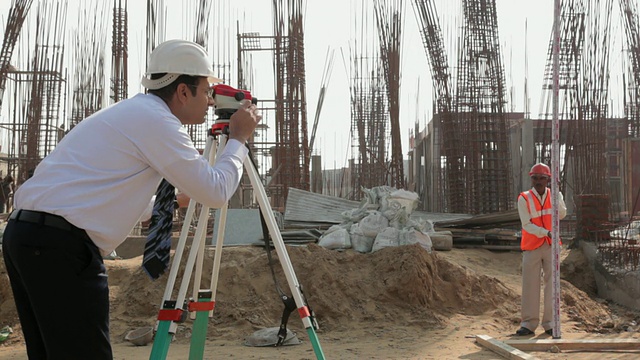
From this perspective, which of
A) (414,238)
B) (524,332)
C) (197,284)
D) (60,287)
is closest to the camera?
(60,287)

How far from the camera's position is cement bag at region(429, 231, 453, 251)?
9.38 meters

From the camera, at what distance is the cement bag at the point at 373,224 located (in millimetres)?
8305

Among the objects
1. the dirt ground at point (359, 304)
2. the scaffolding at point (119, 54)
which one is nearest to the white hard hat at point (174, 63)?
the dirt ground at point (359, 304)

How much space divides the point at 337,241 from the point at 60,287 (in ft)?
21.3

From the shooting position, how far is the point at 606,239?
32.2 feet

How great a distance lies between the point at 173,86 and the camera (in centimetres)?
218

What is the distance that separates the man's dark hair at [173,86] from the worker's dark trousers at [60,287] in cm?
50

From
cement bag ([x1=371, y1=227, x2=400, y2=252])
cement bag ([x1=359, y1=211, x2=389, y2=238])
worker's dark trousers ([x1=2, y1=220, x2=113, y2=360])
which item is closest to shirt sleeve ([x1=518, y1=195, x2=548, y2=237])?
cement bag ([x1=371, y1=227, x2=400, y2=252])

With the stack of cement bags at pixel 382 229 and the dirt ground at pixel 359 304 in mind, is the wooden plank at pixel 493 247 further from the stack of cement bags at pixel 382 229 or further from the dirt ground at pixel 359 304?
the dirt ground at pixel 359 304

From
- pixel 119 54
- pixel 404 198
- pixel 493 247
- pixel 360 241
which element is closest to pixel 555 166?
pixel 360 241

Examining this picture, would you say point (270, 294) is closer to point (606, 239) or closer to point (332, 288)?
point (332, 288)

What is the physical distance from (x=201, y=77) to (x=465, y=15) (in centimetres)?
1175

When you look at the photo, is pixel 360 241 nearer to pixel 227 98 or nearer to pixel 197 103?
pixel 227 98

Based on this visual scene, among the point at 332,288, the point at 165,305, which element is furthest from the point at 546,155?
the point at 165,305
